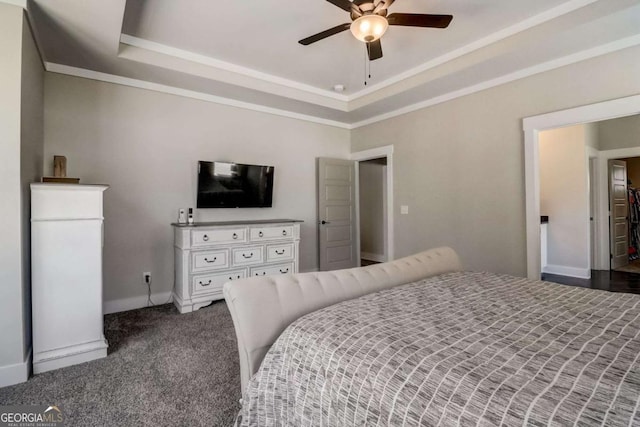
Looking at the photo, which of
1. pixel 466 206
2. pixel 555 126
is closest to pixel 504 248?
pixel 466 206

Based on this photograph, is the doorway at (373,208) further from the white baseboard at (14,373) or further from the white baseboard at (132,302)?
the white baseboard at (14,373)

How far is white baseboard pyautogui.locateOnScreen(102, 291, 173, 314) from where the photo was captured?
325 centimetres

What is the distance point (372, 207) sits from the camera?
681 centimetres

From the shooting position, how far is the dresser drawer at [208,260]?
332cm

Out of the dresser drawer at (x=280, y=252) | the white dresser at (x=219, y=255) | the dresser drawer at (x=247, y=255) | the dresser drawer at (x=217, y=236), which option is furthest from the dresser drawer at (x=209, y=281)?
the dresser drawer at (x=280, y=252)

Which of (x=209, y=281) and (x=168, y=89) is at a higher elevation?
→ (x=168, y=89)

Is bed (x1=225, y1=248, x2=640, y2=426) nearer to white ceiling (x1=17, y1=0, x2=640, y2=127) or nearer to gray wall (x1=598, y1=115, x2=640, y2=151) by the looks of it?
white ceiling (x1=17, y1=0, x2=640, y2=127)

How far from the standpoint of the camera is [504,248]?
3.40m

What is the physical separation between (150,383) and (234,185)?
2.46 m

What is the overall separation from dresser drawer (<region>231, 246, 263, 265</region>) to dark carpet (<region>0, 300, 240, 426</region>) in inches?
36.2

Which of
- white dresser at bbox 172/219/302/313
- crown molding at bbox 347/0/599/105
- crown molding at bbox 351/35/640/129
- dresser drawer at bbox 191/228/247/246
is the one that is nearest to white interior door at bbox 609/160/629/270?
crown molding at bbox 351/35/640/129

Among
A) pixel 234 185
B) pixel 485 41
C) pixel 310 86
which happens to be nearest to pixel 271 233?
pixel 234 185

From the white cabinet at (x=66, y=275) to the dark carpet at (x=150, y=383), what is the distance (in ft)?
0.48

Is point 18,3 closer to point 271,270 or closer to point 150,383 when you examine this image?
point 150,383
